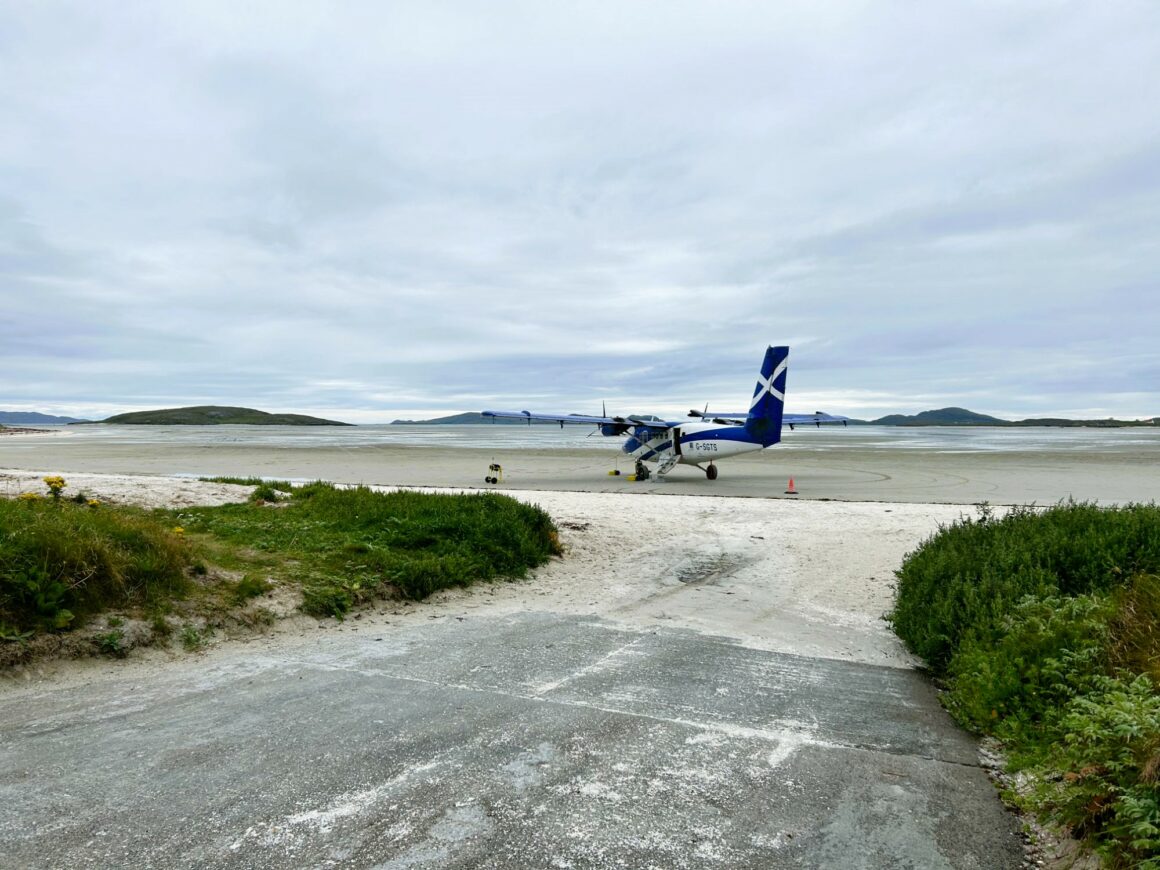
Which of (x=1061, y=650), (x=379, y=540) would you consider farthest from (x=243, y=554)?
(x=1061, y=650)

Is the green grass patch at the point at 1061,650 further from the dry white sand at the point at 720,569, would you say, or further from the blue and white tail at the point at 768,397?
the blue and white tail at the point at 768,397

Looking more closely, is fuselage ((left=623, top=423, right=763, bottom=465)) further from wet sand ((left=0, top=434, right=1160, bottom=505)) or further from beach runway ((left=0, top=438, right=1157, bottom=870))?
beach runway ((left=0, top=438, right=1157, bottom=870))

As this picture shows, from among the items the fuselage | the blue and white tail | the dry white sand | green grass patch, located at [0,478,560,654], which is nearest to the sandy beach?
the dry white sand

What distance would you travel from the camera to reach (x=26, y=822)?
3.33m

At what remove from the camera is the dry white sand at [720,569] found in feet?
25.2

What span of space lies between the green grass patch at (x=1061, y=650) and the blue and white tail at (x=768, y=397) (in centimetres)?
1861

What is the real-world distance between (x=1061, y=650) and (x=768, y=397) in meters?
23.2

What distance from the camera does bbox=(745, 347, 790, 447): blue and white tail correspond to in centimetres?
2748

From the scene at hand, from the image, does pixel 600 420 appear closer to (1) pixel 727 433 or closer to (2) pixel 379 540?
(1) pixel 727 433

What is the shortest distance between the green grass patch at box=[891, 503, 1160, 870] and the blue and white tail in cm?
1861

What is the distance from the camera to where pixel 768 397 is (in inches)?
1080

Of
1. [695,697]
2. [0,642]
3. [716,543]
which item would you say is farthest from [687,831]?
[716,543]

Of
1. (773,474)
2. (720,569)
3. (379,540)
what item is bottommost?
(720,569)

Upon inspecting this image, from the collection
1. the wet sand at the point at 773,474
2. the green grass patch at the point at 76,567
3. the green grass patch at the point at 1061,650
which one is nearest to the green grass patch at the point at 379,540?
the green grass patch at the point at 76,567
